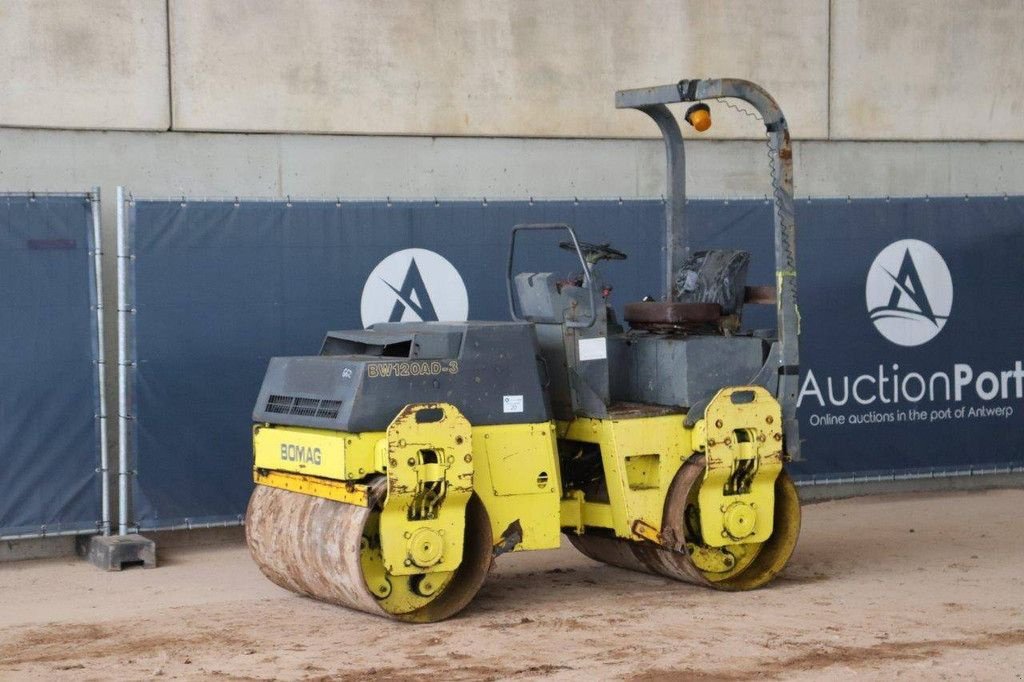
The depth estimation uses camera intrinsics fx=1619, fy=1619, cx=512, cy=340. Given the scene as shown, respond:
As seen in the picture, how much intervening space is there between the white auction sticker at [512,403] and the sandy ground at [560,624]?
3.57 ft

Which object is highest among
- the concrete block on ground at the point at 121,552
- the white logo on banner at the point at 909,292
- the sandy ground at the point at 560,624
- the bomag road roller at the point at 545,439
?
the white logo on banner at the point at 909,292

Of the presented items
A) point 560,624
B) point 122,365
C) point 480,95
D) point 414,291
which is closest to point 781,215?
point 560,624

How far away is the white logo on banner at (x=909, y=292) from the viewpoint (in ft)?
41.2

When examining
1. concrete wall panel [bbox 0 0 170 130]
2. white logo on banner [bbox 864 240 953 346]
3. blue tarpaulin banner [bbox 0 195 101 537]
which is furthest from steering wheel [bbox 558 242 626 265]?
white logo on banner [bbox 864 240 953 346]

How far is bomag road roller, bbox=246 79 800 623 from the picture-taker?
818cm

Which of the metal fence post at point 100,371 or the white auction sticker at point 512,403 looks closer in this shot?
the white auction sticker at point 512,403

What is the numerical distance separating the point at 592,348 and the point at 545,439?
0.60m

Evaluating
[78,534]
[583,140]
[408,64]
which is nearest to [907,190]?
[583,140]

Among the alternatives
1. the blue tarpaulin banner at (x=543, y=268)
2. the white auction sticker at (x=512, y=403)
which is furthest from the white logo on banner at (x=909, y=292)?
the white auction sticker at (x=512, y=403)

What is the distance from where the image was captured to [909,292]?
1269 centimetres

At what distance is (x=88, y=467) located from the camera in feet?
34.0

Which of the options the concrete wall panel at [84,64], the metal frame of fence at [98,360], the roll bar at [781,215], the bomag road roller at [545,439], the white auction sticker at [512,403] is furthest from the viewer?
the concrete wall panel at [84,64]

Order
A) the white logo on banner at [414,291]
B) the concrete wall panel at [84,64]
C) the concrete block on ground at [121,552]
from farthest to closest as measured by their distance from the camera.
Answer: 1. the white logo on banner at [414,291]
2. the concrete wall panel at [84,64]
3. the concrete block on ground at [121,552]

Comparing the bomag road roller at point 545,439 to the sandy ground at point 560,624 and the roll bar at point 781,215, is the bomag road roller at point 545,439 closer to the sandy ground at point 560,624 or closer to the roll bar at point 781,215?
the roll bar at point 781,215
